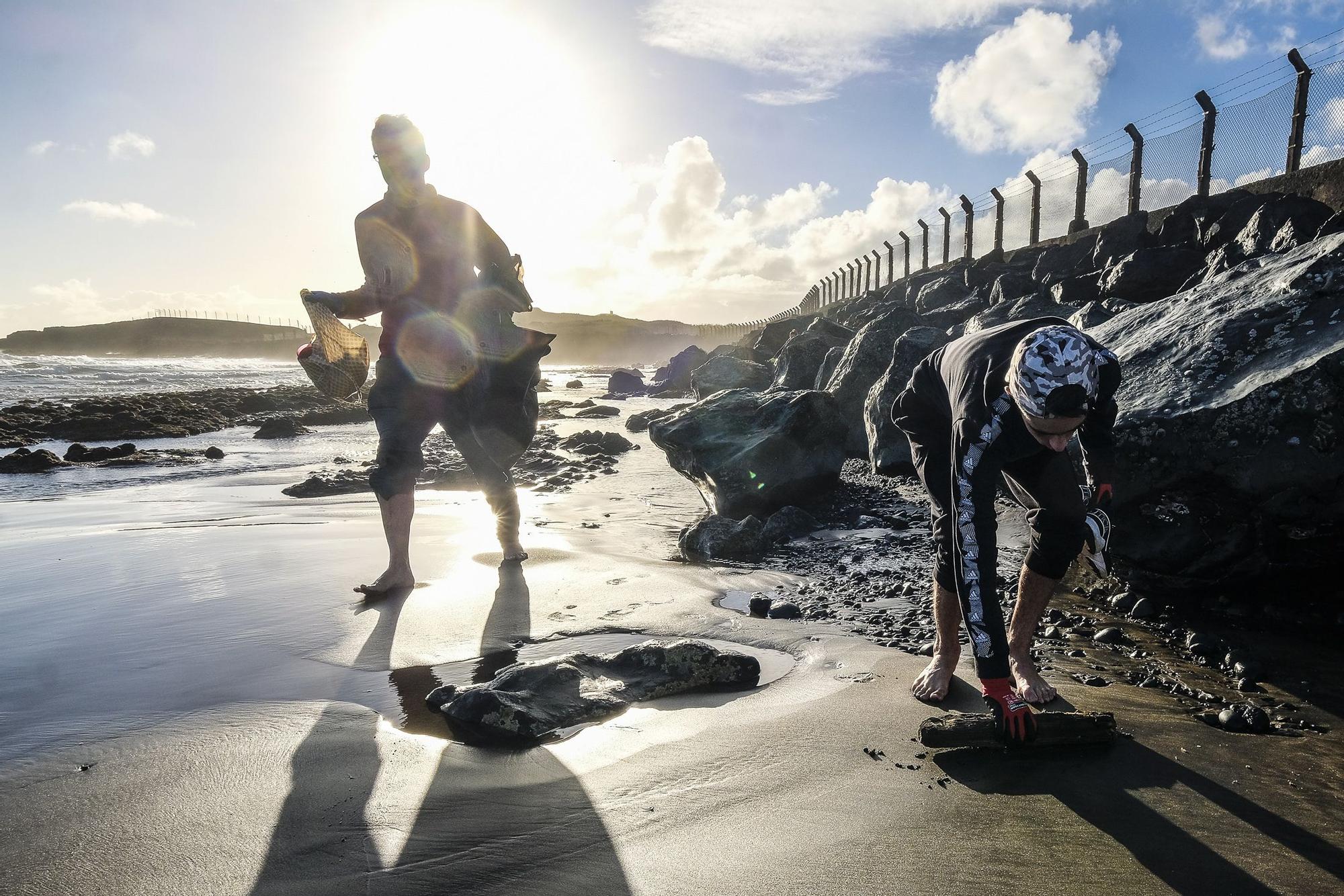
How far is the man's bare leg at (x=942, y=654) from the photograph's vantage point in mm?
2588

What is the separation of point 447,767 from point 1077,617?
2.76 metres

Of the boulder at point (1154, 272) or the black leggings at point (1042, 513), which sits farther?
the boulder at point (1154, 272)

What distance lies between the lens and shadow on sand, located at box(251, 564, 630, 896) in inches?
61.5

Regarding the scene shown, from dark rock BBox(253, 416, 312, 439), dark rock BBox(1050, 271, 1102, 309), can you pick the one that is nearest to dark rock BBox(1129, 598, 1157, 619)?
dark rock BBox(1050, 271, 1102, 309)

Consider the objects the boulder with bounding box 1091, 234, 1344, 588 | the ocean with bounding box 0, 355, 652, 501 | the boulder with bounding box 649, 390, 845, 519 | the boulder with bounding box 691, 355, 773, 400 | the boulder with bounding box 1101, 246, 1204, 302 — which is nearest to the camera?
the boulder with bounding box 1091, 234, 1344, 588

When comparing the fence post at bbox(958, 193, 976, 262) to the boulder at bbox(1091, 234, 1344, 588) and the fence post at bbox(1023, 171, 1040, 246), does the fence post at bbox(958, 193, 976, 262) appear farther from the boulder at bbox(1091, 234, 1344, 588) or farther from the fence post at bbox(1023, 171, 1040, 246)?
the boulder at bbox(1091, 234, 1344, 588)

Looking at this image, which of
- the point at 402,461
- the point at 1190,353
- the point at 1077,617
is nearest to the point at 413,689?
the point at 402,461

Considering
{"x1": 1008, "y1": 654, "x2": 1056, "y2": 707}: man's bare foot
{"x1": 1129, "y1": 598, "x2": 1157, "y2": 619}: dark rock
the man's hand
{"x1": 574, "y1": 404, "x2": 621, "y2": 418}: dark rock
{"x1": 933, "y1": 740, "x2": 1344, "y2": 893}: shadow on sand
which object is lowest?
{"x1": 933, "y1": 740, "x2": 1344, "y2": 893}: shadow on sand

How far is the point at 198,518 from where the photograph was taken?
5.50 m

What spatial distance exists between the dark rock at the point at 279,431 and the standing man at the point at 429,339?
9.90m

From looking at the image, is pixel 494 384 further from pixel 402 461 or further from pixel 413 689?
pixel 413 689

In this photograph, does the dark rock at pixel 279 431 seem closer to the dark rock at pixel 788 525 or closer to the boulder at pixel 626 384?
the dark rock at pixel 788 525

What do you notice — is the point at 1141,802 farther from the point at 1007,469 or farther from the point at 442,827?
the point at 442,827

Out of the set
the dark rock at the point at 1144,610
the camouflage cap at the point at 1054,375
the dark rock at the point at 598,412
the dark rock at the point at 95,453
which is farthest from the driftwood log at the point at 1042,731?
the dark rock at the point at 598,412
